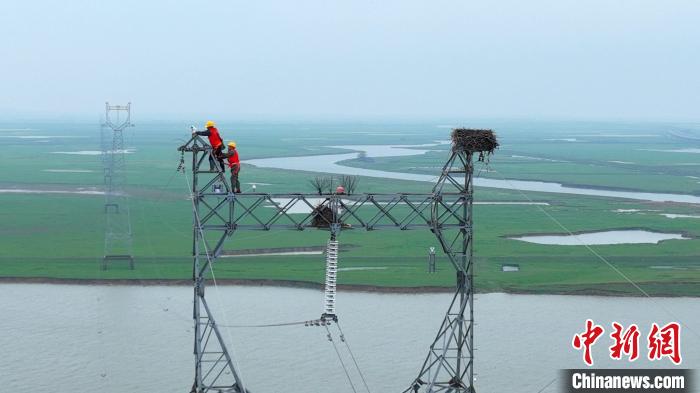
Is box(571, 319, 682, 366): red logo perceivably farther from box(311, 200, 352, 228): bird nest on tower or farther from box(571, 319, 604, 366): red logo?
box(311, 200, 352, 228): bird nest on tower

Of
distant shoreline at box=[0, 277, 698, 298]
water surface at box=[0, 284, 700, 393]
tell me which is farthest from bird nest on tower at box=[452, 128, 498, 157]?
distant shoreline at box=[0, 277, 698, 298]

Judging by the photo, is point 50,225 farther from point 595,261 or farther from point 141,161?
point 141,161

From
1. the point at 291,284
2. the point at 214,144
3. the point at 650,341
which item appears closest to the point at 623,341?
the point at 650,341

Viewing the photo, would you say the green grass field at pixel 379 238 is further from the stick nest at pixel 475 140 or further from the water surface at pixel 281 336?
the stick nest at pixel 475 140

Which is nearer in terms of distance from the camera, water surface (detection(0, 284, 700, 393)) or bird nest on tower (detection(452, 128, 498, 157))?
bird nest on tower (detection(452, 128, 498, 157))

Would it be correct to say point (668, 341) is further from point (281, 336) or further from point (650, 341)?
point (281, 336)

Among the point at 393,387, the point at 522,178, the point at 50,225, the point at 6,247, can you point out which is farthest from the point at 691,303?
the point at 522,178

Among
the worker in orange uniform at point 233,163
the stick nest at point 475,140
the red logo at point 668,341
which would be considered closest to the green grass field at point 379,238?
the worker in orange uniform at point 233,163
